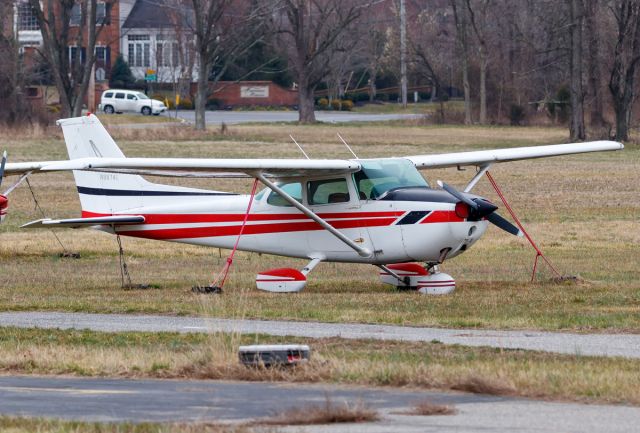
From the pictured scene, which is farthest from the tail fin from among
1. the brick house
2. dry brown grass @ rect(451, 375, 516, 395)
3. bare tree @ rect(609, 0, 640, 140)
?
the brick house

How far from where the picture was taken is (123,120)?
254 ft

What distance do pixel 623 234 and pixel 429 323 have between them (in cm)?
1333

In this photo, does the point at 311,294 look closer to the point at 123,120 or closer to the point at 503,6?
the point at 123,120

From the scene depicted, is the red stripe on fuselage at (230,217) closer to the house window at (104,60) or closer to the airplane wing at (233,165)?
the airplane wing at (233,165)

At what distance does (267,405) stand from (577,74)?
168 feet

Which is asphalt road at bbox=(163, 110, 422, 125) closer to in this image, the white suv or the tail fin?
the white suv

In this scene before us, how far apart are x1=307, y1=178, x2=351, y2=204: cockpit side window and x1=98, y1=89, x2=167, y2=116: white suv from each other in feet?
230

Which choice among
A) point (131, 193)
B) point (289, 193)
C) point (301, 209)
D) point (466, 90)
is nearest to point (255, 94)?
point (466, 90)

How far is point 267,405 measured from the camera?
9.57 metres

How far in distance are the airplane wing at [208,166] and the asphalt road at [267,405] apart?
20.5 ft

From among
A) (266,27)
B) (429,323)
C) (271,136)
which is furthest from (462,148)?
(429,323)

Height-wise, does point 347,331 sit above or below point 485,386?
below

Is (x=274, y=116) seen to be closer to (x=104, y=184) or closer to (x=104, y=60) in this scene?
(x=104, y=60)

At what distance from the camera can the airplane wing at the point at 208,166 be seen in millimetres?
17141
